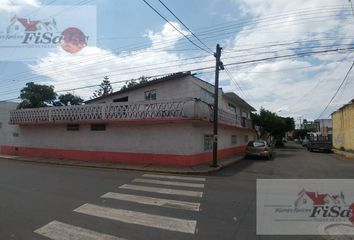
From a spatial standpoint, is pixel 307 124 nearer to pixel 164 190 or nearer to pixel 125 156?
pixel 125 156

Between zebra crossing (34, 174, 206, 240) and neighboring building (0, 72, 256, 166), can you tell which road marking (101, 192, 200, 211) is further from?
neighboring building (0, 72, 256, 166)

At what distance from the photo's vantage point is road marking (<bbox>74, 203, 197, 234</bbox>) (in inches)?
241

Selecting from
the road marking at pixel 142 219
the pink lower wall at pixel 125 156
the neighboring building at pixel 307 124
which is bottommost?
the road marking at pixel 142 219

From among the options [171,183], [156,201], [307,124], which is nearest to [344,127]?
[171,183]

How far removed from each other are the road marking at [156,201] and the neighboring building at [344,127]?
2822 cm

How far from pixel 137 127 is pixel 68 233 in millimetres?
13019

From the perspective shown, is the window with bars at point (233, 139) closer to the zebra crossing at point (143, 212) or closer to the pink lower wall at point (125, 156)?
the pink lower wall at point (125, 156)

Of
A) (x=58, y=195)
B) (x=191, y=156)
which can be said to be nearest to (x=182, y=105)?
(x=191, y=156)

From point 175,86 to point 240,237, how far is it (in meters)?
15.8

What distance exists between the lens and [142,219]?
6641 millimetres

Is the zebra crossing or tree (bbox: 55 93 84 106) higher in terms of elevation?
tree (bbox: 55 93 84 106)

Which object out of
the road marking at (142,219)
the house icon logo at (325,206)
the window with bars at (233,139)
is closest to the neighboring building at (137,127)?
the window with bars at (233,139)

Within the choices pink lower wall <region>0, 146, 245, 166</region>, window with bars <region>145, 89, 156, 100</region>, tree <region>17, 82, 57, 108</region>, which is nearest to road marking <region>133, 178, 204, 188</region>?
pink lower wall <region>0, 146, 245, 166</region>

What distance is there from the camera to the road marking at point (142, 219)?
6128 millimetres
